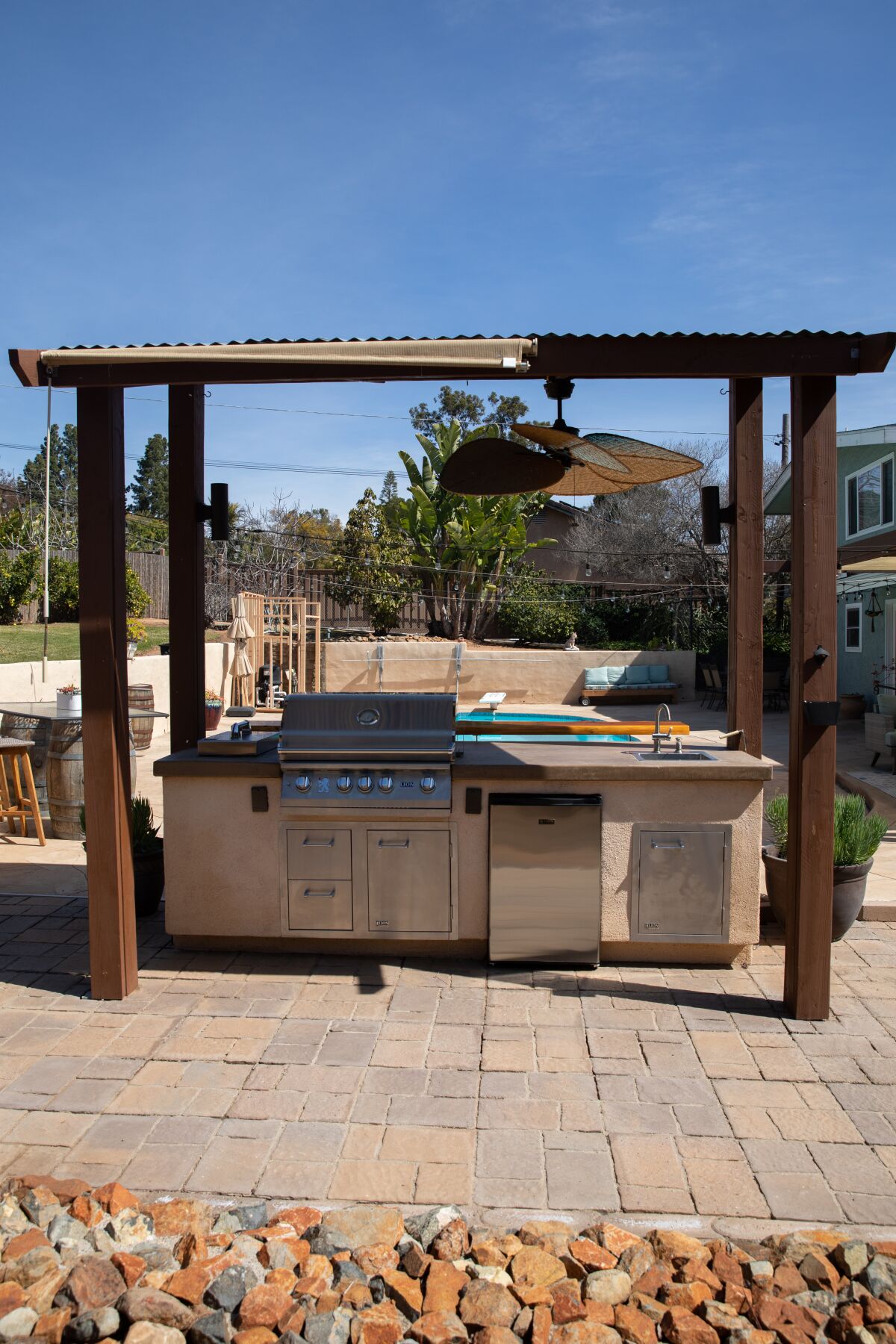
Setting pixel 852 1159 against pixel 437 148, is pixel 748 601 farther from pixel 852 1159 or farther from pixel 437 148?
pixel 437 148

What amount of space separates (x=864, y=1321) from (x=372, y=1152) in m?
1.43

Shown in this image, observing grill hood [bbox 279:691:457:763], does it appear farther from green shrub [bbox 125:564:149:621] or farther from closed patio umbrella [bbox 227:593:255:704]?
green shrub [bbox 125:564:149:621]

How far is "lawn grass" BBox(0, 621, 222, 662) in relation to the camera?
50.2 ft

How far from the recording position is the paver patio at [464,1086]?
9.08ft

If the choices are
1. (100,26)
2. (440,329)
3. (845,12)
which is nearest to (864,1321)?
(440,329)

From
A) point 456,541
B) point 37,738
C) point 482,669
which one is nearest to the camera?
point 37,738

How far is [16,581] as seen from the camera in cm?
1841

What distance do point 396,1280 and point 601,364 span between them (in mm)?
3331

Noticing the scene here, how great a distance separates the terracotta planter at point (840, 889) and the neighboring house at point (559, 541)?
25.2 meters

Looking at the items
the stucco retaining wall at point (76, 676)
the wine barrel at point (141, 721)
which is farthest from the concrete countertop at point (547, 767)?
the wine barrel at point (141, 721)

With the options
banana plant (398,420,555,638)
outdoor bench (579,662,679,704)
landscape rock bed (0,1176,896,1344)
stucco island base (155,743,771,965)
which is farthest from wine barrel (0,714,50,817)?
banana plant (398,420,555,638)

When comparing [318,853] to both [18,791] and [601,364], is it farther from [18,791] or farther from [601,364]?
[18,791]

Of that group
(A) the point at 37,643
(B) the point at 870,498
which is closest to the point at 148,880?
(A) the point at 37,643

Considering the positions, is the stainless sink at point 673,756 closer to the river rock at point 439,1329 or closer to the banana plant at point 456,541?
the river rock at point 439,1329
